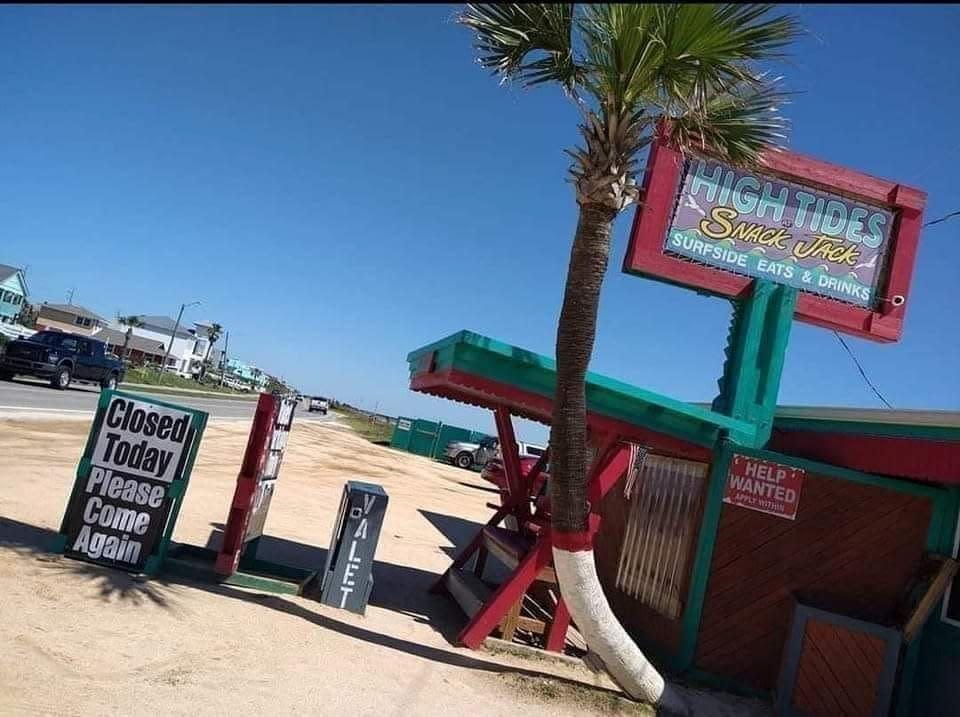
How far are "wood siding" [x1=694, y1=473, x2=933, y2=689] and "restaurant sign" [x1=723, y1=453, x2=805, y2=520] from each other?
0.09 m

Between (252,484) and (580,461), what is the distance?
10.5 ft

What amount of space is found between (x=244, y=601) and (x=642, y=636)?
15.2ft

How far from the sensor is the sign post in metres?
7.26

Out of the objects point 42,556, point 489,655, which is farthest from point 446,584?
point 42,556

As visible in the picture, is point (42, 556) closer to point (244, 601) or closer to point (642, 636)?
point (244, 601)

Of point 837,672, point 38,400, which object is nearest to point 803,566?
point 837,672

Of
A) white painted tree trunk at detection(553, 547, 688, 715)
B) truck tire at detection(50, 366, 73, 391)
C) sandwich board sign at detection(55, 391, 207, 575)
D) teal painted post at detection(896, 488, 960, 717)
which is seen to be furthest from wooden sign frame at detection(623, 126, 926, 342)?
truck tire at detection(50, 366, 73, 391)

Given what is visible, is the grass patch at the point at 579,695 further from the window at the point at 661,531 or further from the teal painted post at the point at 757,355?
the teal painted post at the point at 757,355

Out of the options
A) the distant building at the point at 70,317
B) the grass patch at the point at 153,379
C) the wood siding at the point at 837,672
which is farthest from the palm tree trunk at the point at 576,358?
the distant building at the point at 70,317

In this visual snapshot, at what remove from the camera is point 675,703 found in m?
6.70

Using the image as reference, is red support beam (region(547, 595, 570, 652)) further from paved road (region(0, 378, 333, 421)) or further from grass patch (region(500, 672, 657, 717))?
paved road (region(0, 378, 333, 421))

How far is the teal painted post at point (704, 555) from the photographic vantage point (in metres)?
7.95

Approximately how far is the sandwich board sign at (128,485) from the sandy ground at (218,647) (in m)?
0.24

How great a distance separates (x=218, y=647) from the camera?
5.56 meters
